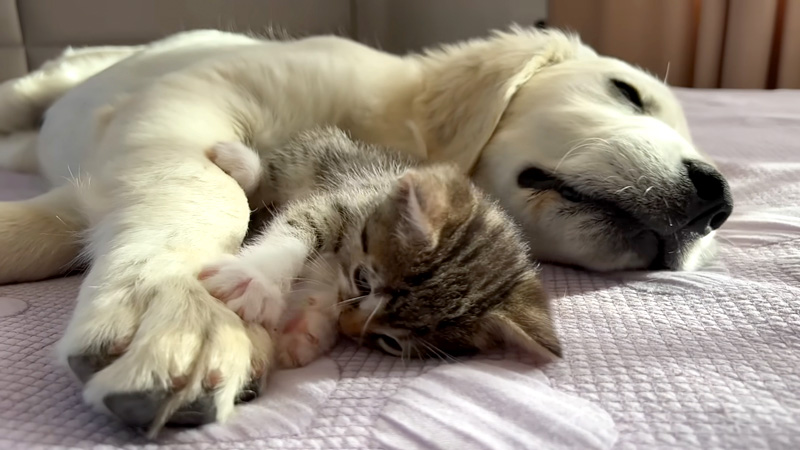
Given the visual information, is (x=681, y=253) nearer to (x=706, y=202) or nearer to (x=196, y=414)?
(x=706, y=202)

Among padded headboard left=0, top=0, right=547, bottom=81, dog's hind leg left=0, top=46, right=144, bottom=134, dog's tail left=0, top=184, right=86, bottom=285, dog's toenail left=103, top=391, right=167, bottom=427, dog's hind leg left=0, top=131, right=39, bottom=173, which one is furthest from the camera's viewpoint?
padded headboard left=0, top=0, right=547, bottom=81

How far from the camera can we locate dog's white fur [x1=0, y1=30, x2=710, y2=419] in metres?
0.68

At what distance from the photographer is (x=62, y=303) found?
35.7 inches

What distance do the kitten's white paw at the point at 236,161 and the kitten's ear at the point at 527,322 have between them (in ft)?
1.47

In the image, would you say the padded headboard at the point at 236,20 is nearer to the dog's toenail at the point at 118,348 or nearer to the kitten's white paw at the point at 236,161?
the kitten's white paw at the point at 236,161

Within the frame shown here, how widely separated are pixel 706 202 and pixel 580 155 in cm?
19

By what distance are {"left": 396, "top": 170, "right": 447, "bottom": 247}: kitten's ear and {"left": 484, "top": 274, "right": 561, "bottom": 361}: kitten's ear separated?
12 centimetres

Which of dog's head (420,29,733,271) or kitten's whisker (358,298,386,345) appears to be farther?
dog's head (420,29,733,271)

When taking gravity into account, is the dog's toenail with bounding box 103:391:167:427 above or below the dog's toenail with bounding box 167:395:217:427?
above

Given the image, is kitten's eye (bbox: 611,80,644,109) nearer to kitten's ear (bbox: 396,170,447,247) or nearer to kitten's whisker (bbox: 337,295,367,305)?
kitten's ear (bbox: 396,170,447,247)

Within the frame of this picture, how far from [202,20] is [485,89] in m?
1.99

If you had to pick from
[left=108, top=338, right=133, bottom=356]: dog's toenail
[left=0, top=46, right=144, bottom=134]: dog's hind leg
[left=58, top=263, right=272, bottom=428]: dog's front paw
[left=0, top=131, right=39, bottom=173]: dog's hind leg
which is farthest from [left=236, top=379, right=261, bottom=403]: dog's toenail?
[left=0, top=46, right=144, bottom=134]: dog's hind leg

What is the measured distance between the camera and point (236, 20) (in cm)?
295

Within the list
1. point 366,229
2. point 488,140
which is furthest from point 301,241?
point 488,140
